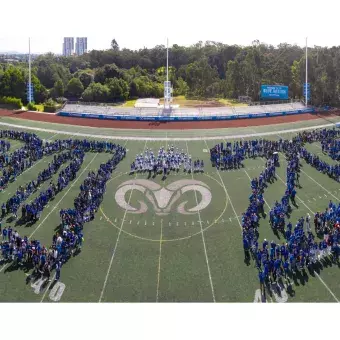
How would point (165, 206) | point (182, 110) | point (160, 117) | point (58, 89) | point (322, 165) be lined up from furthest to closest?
point (58, 89) → point (182, 110) → point (160, 117) → point (322, 165) → point (165, 206)

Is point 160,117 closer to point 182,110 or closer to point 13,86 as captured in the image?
point 182,110

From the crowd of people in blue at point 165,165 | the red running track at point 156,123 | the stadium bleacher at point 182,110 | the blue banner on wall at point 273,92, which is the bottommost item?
the crowd of people in blue at point 165,165

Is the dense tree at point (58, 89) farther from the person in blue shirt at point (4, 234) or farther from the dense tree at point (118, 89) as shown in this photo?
the person in blue shirt at point (4, 234)

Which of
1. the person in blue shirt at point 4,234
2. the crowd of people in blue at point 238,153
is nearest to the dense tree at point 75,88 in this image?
the crowd of people in blue at point 238,153

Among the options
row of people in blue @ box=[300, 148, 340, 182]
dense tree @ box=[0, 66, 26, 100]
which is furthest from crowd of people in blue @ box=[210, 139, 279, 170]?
dense tree @ box=[0, 66, 26, 100]

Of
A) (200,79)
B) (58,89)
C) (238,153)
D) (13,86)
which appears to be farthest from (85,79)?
(238,153)

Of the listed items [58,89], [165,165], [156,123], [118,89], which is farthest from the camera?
[58,89]

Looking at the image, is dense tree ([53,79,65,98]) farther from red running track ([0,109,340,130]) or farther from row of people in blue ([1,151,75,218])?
row of people in blue ([1,151,75,218])

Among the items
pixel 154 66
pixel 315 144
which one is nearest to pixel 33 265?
pixel 315 144
